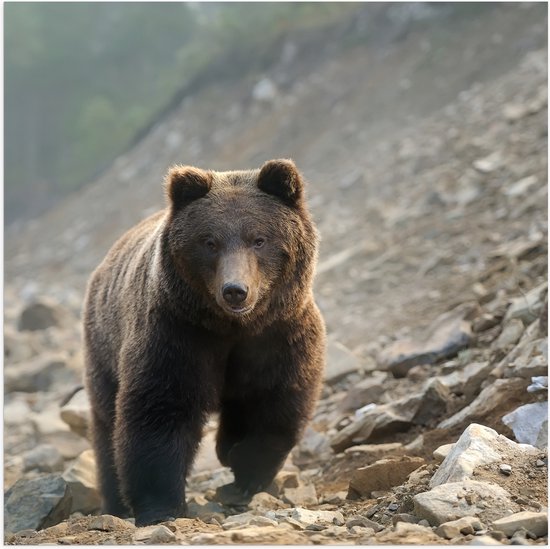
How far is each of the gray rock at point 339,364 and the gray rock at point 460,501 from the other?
3.93 meters

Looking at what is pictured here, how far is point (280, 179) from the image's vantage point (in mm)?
5082

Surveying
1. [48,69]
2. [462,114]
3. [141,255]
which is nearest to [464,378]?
[141,255]

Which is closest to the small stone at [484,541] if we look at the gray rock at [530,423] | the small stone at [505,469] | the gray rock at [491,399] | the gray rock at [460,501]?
the gray rock at [460,501]

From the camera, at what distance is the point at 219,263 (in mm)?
4699

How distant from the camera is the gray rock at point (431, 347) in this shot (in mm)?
7277

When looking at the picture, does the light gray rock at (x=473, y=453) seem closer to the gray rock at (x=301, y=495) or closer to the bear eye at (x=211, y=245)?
the gray rock at (x=301, y=495)

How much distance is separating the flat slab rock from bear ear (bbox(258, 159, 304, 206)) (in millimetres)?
1530

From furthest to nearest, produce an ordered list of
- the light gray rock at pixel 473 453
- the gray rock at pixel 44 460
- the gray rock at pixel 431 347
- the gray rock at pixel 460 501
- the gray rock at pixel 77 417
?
1. the gray rock at pixel 77 417
2. the gray rock at pixel 44 460
3. the gray rock at pixel 431 347
4. the light gray rock at pixel 473 453
5. the gray rock at pixel 460 501

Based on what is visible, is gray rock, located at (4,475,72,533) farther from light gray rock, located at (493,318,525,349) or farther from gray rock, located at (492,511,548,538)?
light gray rock, located at (493,318,525,349)

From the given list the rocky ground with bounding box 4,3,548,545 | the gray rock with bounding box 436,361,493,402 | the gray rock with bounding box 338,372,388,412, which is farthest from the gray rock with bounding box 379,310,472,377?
the gray rock with bounding box 436,361,493,402

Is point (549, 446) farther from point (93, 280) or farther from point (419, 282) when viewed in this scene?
point (419, 282)

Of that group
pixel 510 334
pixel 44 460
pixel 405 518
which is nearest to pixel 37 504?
pixel 44 460

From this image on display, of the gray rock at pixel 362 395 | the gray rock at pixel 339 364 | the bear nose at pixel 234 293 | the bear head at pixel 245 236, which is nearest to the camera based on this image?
the bear nose at pixel 234 293

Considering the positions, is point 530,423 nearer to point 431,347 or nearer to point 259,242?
point 259,242
